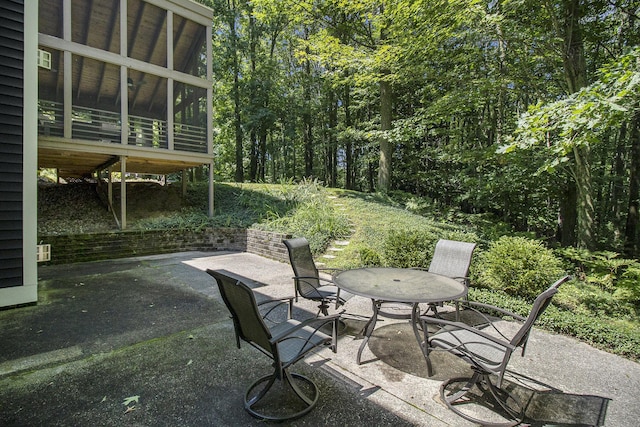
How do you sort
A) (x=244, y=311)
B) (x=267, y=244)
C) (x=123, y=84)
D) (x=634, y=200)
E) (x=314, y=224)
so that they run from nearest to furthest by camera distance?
(x=244, y=311), (x=267, y=244), (x=314, y=224), (x=123, y=84), (x=634, y=200)

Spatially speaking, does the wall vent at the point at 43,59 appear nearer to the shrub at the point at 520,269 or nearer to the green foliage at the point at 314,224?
the green foliage at the point at 314,224

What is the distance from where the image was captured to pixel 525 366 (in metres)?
2.76

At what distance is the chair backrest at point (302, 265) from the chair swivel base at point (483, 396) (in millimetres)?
1634

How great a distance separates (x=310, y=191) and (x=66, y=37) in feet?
24.1

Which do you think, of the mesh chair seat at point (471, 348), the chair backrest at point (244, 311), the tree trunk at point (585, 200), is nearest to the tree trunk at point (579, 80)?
the tree trunk at point (585, 200)

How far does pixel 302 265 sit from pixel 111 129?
7490 millimetres

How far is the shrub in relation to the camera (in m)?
4.18

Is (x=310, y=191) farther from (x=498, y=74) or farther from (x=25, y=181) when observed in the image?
(x=25, y=181)

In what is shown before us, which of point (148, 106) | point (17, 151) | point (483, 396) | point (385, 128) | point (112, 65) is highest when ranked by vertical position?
point (112, 65)

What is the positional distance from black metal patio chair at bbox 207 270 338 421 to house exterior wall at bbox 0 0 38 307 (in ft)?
11.3

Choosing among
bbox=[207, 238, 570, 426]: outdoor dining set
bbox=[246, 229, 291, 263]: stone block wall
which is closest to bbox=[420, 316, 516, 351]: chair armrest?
bbox=[207, 238, 570, 426]: outdoor dining set

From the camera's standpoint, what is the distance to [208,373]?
2561 millimetres

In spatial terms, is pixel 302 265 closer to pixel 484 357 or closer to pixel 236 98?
pixel 484 357

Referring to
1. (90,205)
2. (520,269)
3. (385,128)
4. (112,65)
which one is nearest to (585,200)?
(520,269)
